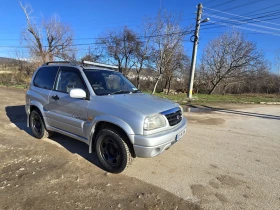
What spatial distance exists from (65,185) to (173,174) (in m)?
1.77

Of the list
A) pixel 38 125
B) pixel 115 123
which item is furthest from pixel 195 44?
pixel 115 123

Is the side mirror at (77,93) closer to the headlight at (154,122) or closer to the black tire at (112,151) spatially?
the black tire at (112,151)

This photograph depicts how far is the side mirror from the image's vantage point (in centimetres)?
349

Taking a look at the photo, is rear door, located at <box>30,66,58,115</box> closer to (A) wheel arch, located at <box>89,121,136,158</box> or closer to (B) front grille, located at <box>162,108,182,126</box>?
(A) wheel arch, located at <box>89,121,136,158</box>

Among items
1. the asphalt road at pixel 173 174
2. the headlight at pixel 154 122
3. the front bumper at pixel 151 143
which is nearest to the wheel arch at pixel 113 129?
the front bumper at pixel 151 143

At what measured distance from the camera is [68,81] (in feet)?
13.7

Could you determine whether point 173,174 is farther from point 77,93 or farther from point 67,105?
point 67,105

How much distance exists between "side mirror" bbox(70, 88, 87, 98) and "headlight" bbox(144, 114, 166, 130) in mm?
1284

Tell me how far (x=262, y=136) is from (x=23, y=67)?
3220 cm

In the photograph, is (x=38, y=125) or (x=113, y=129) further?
(x=38, y=125)

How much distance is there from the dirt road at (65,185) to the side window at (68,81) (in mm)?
1379

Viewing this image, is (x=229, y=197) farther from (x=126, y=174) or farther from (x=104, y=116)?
(x=104, y=116)

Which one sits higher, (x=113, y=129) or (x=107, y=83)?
(x=107, y=83)

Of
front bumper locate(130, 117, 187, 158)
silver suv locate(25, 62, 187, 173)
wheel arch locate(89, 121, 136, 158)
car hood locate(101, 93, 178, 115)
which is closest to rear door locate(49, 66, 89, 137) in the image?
silver suv locate(25, 62, 187, 173)
